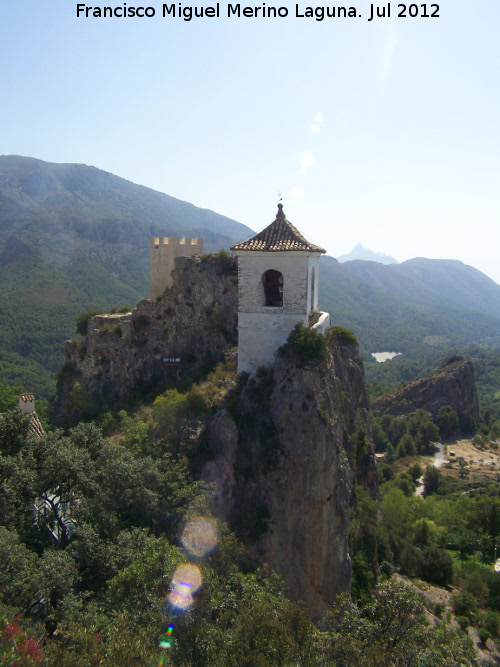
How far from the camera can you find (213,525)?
1372 centimetres

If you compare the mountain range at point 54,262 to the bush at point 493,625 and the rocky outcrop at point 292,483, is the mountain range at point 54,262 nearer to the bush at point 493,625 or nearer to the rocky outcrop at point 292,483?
the rocky outcrop at point 292,483

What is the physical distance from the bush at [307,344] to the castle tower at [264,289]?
644 mm

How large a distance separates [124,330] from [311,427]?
14.3 meters

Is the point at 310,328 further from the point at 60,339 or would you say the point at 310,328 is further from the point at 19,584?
the point at 60,339

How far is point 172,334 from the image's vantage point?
2633cm

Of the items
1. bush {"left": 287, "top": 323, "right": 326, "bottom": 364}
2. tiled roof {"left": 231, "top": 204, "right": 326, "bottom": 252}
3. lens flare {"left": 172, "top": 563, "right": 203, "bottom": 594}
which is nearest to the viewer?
lens flare {"left": 172, "top": 563, "right": 203, "bottom": 594}

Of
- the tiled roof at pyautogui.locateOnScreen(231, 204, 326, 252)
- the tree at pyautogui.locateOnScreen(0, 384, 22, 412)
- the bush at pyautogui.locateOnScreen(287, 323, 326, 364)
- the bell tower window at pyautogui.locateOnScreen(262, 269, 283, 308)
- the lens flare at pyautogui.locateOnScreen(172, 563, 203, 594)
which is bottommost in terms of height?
the tree at pyautogui.locateOnScreen(0, 384, 22, 412)

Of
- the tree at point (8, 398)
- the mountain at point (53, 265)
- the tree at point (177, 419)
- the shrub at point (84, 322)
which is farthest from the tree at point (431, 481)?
the tree at point (177, 419)

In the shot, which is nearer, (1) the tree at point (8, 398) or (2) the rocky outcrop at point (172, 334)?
(2) the rocky outcrop at point (172, 334)

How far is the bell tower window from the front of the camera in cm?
1922

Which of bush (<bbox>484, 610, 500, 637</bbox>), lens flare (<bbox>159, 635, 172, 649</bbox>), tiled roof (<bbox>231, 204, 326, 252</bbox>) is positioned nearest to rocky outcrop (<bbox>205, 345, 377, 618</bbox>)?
tiled roof (<bbox>231, 204, 326, 252</bbox>)

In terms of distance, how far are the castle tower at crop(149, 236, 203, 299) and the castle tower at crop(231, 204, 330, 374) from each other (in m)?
11.3

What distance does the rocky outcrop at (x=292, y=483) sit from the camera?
1568 centimetres

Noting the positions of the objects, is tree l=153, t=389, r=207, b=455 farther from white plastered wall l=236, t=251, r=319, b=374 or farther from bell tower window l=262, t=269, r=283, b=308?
bell tower window l=262, t=269, r=283, b=308
